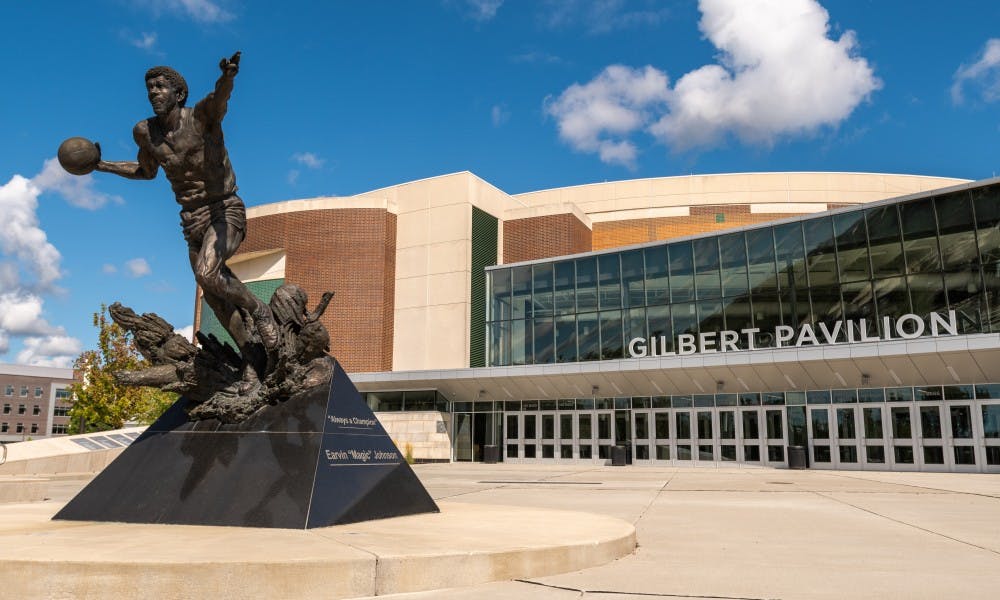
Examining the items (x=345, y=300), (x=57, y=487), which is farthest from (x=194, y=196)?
(x=345, y=300)

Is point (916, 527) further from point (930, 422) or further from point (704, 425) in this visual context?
point (704, 425)

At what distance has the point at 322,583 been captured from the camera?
466 cm

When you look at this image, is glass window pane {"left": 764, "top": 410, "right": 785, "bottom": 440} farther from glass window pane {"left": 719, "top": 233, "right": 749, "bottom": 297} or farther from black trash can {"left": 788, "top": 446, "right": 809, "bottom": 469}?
glass window pane {"left": 719, "top": 233, "right": 749, "bottom": 297}

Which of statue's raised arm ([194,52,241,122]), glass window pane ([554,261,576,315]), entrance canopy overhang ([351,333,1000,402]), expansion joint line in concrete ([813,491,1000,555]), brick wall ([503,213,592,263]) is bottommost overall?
expansion joint line in concrete ([813,491,1000,555])

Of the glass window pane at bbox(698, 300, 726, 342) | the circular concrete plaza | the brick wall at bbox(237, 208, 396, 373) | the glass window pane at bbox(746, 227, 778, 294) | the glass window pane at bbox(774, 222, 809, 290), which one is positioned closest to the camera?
the circular concrete plaza

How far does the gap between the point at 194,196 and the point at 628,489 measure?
39.6ft

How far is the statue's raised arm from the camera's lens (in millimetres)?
6895

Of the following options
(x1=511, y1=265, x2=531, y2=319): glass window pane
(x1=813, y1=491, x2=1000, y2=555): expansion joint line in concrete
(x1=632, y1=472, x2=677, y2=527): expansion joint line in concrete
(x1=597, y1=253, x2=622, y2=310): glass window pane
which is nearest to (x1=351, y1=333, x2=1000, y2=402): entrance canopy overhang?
(x1=597, y1=253, x2=622, y2=310): glass window pane

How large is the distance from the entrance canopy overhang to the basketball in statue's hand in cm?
2349

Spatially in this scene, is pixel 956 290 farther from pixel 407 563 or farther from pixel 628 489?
pixel 407 563

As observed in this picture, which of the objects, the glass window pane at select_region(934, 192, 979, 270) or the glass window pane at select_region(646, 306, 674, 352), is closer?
the glass window pane at select_region(934, 192, 979, 270)

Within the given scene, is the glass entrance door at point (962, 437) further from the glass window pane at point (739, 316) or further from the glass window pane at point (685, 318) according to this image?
the glass window pane at point (685, 318)

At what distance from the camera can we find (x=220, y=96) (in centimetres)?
729

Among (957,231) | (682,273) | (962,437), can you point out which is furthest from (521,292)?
(962,437)
